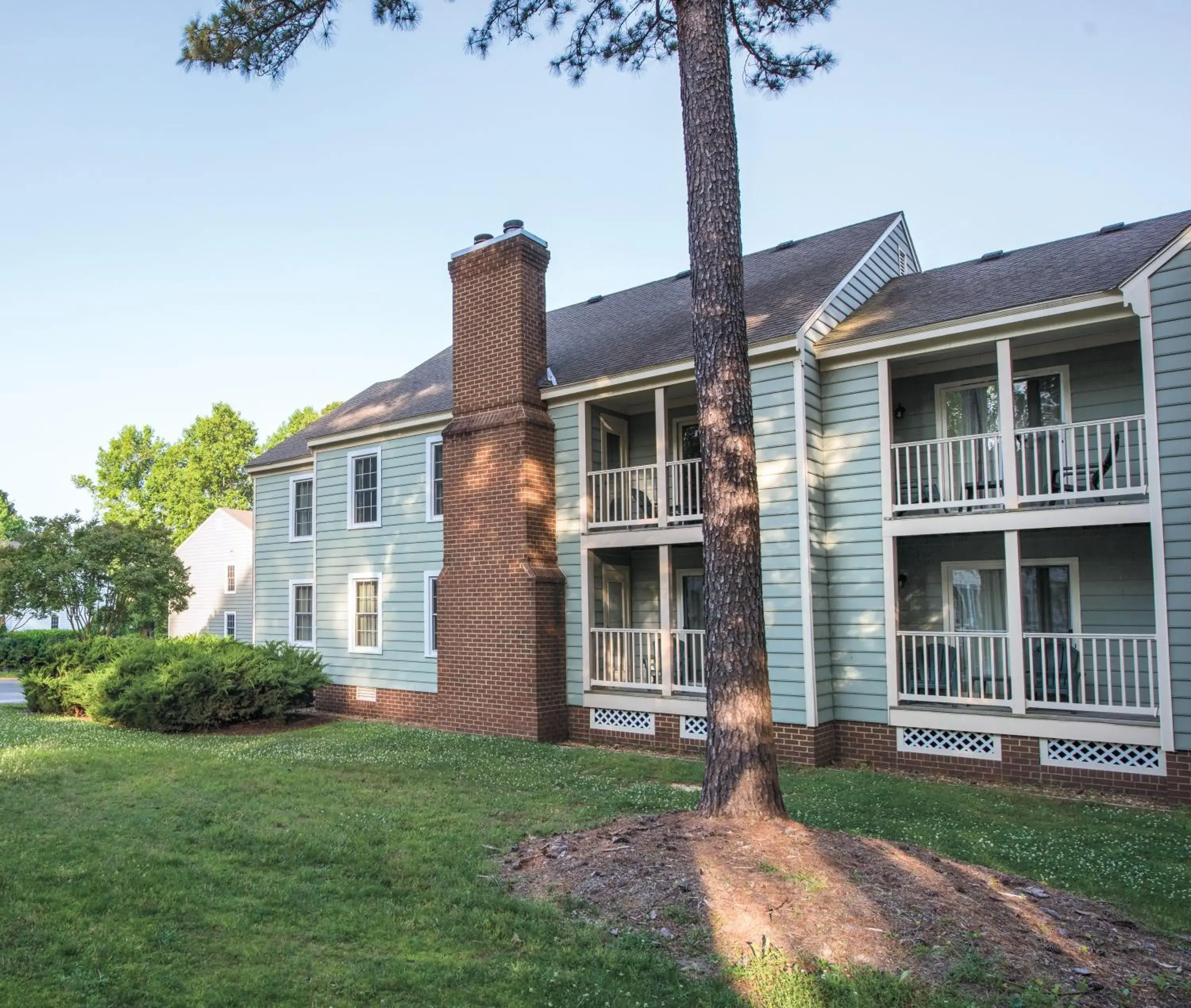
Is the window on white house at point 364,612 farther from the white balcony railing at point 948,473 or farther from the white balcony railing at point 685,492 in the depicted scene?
the white balcony railing at point 948,473

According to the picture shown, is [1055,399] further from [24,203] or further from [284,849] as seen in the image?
[24,203]

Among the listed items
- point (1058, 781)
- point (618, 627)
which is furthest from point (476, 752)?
point (1058, 781)

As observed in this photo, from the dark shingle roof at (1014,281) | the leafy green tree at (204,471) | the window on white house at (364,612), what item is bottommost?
the window on white house at (364,612)

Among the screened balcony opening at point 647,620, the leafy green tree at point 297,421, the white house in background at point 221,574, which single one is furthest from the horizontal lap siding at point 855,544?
the leafy green tree at point 297,421

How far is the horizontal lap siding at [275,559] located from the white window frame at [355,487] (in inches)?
68.5

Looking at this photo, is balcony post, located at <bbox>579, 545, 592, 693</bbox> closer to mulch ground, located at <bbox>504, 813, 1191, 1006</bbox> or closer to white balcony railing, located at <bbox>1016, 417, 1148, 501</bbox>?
white balcony railing, located at <bbox>1016, 417, 1148, 501</bbox>

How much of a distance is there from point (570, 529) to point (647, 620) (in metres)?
2.21

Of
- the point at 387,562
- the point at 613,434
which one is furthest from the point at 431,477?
the point at 613,434

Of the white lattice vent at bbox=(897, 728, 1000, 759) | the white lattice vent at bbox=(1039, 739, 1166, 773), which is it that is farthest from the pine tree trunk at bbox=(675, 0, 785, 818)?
the white lattice vent at bbox=(1039, 739, 1166, 773)

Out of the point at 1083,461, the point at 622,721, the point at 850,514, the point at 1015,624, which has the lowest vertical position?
the point at 622,721

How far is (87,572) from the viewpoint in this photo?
18.6 meters

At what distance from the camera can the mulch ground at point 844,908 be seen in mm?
4012

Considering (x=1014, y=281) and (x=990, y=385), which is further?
(x=990, y=385)

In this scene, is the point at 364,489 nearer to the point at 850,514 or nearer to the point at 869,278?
the point at 850,514
